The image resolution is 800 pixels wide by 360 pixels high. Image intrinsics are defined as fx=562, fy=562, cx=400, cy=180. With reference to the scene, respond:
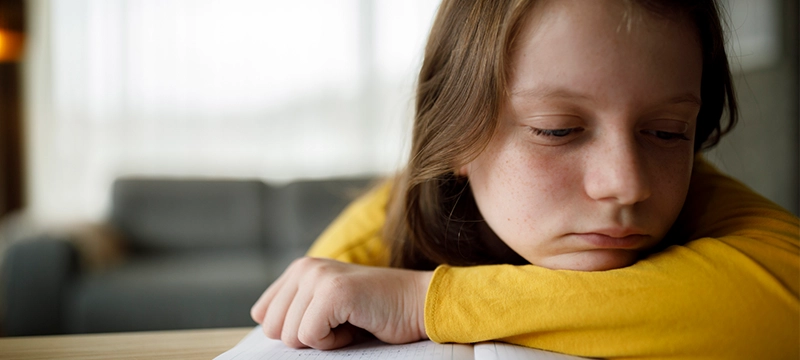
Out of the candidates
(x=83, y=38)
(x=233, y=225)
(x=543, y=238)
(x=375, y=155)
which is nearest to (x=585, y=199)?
(x=543, y=238)

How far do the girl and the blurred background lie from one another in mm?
2887

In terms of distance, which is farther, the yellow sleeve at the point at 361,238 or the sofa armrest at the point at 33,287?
the sofa armrest at the point at 33,287

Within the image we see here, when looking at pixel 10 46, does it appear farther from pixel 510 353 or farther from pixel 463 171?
pixel 510 353

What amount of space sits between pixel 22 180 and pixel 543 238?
390cm

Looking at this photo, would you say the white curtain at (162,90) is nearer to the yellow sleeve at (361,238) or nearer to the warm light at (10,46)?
the warm light at (10,46)

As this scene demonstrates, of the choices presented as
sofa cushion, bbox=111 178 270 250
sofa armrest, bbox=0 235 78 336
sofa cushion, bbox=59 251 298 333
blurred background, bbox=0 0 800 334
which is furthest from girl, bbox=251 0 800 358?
blurred background, bbox=0 0 800 334

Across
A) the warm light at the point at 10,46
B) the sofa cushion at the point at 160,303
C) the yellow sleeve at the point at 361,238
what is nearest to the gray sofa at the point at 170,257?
the sofa cushion at the point at 160,303

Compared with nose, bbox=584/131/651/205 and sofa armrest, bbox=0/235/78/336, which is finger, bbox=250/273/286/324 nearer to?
nose, bbox=584/131/651/205

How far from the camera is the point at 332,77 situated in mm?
3605

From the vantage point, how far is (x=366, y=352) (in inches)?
21.0

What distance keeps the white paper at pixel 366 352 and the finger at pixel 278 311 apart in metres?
0.02

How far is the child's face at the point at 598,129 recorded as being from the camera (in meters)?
0.52

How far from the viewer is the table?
22.9 inches

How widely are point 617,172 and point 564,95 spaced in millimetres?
88
